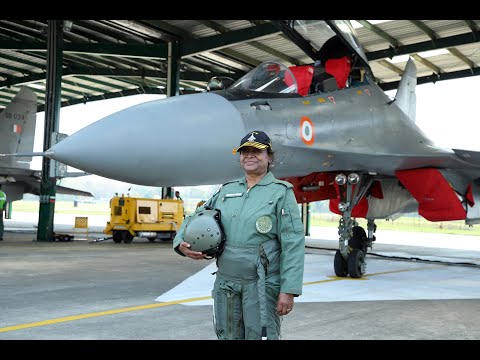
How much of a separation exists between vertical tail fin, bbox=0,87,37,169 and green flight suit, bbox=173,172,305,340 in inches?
779

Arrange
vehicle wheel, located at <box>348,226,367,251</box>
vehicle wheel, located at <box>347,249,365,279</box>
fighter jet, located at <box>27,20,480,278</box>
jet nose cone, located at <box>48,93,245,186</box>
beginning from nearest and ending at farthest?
jet nose cone, located at <box>48,93,245,186</box> → fighter jet, located at <box>27,20,480,278</box> → vehicle wheel, located at <box>347,249,365,279</box> → vehicle wheel, located at <box>348,226,367,251</box>

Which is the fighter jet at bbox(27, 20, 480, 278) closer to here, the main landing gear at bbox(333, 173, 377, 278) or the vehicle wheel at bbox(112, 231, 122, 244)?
the main landing gear at bbox(333, 173, 377, 278)

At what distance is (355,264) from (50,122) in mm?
10927

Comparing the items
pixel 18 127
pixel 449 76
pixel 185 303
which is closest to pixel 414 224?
pixel 449 76

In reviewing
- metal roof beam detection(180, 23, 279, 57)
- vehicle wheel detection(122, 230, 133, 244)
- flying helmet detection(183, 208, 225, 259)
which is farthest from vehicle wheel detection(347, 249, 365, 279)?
vehicle wheel detection(122, 230, 133, 244)

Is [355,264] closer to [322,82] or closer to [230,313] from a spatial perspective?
[322,82]

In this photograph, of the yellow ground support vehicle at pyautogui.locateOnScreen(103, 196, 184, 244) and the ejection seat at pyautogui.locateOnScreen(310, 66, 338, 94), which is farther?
the yellow ground support vehicle at pyautogui.locateOnScreen(103, 196, 184, 244)

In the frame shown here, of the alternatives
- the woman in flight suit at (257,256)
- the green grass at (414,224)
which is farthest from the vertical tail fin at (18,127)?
the woman in flight suit at (257,256)

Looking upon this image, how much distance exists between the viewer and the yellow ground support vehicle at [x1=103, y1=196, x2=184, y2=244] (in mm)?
16203

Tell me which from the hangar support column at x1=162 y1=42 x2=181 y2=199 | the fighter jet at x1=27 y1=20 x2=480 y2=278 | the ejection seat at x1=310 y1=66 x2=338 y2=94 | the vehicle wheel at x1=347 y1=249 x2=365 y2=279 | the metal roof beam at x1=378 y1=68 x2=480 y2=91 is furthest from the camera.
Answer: the metal roof beam at x1=378 y1=68 x2=480 y2=91

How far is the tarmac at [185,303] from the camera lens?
441 centimetres

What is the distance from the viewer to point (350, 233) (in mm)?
7934

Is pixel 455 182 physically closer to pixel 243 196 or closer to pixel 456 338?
pixel 456 338
